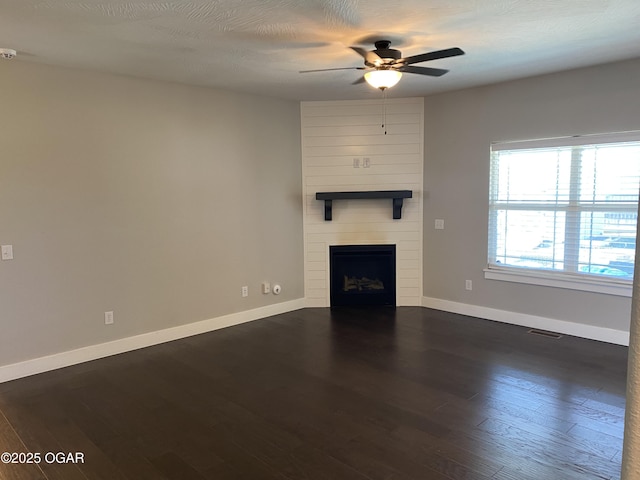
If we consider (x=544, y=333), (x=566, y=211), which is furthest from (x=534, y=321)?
(x=566, y=211)

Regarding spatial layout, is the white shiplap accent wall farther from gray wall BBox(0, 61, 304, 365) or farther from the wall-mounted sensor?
the wall-mounted sensor

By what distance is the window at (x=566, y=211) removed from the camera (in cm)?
418

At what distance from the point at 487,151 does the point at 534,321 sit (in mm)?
1902

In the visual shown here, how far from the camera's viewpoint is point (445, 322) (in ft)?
16.8

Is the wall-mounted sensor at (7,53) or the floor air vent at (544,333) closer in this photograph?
the wall-mounted sensor at (7,53)

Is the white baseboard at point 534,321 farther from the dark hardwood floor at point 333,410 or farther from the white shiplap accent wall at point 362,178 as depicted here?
the white shiplap accent wall at point 362,178

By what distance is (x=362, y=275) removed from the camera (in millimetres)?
5961

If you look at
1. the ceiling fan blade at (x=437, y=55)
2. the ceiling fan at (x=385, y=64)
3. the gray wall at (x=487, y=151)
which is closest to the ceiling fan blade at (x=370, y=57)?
the ceiling fan at (x=385, y=64)

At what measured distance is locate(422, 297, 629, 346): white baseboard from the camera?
14.1ft

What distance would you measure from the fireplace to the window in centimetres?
126

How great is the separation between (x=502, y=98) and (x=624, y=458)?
484 centimetres

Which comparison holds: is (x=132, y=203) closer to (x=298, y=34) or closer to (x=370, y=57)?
(x=298, y=34)

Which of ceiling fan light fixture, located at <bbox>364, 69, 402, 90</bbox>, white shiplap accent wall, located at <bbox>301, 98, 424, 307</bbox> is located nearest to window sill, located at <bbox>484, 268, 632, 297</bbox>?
white shiplap accent wall, located at <bbox>301, 98, 424, 307</bbox>

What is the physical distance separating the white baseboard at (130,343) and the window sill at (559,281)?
8.12ft
